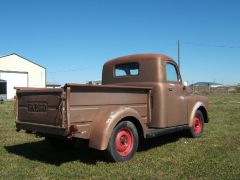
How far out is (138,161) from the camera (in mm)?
6906

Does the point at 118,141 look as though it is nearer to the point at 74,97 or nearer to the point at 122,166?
the point at 122,166

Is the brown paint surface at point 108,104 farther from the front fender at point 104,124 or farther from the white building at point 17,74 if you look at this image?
the white building at point 17,74

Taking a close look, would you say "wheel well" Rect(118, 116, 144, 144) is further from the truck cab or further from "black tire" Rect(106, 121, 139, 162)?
the truck cab

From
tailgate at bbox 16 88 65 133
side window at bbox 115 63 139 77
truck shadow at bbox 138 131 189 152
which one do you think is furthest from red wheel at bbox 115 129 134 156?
side window at bbox 115 63 139 77

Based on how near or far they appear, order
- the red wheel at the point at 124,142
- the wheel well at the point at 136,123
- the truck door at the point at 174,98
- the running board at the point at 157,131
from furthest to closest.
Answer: the truck door at the point at 174,98 < the running board at the point at 157,131 < the wheel well at the point at 136,123 < the red wheel at the point at 124,142

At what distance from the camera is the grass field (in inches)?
237

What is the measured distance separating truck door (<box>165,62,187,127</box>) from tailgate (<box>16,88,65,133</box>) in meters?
2.76

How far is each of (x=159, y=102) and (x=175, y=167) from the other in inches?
72.3

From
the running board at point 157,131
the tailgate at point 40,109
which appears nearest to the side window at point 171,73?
the running board at point 157,131

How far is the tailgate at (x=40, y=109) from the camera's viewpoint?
622 cm

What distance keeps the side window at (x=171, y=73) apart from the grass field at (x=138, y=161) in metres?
1.53

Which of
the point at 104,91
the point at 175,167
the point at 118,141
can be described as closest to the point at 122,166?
the point at 118,141

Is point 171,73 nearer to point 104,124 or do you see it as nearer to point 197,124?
point 197,124

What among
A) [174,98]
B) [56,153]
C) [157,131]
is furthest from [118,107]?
[174,98]
